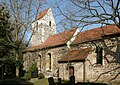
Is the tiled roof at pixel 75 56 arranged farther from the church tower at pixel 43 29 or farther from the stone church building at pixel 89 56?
the church tower at pixel 43 29

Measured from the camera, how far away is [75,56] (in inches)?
1039

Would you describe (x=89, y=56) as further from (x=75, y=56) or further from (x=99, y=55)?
(x=75, y=56)

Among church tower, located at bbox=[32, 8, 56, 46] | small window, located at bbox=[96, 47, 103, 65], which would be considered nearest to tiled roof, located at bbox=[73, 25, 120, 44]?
small window, located at bbox=[96, 47, 103, 65]

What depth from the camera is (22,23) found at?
26.7 metres

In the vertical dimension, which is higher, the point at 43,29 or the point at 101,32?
the point at 43,29

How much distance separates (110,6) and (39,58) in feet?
71.2

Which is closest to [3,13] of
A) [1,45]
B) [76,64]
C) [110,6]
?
[1,45]

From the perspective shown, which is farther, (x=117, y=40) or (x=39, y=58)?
(x=39, y=58)

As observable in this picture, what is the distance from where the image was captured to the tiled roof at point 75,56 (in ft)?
81.3

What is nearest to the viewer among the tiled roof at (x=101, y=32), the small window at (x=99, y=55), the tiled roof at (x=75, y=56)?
the tiled roof at (x=101, y=32)

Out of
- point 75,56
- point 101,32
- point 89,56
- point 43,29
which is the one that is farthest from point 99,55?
point 43,29

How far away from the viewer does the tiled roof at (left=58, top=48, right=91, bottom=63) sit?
24.8 metres

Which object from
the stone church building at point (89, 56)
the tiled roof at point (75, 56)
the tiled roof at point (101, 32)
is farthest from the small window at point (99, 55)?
the tiled roof at point (101, 32)

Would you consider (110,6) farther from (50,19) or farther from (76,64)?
(50,19)
